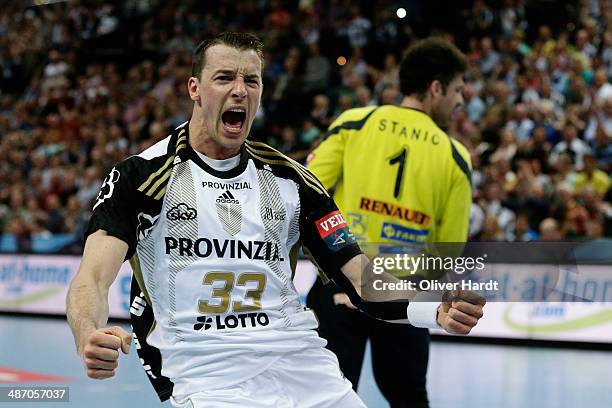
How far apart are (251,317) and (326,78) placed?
13.5 metres

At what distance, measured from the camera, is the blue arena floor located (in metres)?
7.81

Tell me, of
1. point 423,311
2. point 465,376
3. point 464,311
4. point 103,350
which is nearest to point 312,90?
point 465,376

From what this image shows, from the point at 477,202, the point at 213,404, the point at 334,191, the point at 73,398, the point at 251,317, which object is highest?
the point at 477,202

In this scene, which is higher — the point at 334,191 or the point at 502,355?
the point at 334,191

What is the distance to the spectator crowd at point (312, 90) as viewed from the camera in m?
12.2

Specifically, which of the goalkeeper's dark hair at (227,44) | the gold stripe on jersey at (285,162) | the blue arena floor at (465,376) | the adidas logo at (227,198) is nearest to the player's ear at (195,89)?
the goalkeeper's dark hair at (227,44)

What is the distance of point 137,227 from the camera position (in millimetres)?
3260

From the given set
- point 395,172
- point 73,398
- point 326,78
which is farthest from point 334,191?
point 326,78

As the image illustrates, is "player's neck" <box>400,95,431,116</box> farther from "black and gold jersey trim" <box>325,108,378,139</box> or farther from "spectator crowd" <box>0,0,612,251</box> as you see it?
"spectator crowd" <box>0,0,612,251</box>

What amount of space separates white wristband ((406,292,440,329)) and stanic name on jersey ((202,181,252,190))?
737mm

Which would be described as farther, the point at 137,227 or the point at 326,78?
the point at 326,78

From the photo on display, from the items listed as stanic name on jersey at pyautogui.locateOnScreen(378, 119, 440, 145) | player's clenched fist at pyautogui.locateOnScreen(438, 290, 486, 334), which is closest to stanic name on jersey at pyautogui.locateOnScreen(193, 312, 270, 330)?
player's clenched fist at pyautogui.locateOnScreen(438, 290, 486, 334)

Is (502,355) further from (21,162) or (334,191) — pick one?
(21,162)

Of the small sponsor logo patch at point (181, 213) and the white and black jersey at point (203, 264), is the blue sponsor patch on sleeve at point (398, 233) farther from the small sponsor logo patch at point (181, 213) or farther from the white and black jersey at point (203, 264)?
the small sponsor logo patch at point (181, 213)
